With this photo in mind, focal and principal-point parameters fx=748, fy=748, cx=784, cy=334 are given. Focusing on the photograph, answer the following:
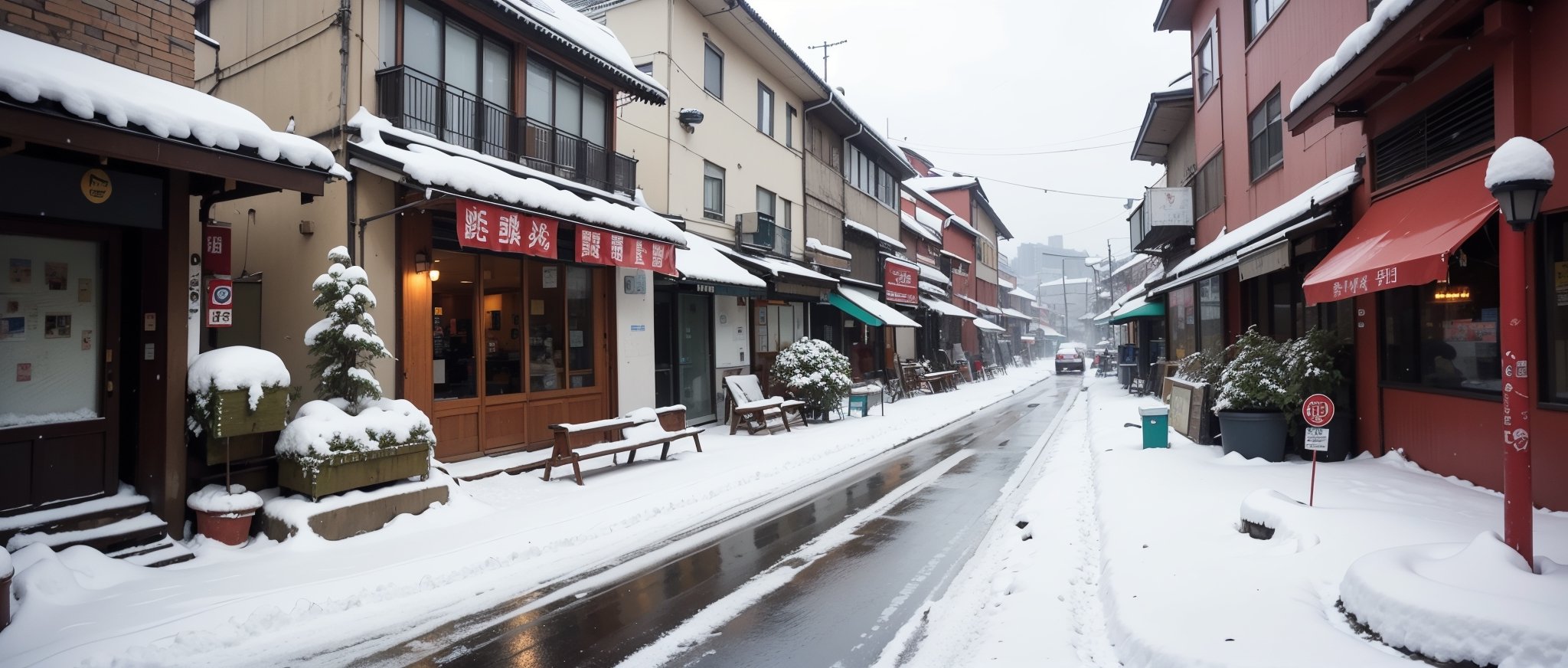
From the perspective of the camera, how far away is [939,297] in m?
35.4

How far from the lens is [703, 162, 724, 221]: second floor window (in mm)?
17248

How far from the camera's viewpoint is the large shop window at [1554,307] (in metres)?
5.83

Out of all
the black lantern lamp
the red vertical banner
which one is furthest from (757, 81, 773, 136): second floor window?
the black lantern lamp

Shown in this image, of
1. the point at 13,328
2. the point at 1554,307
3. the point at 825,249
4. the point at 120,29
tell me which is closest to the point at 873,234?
the point at 825,249

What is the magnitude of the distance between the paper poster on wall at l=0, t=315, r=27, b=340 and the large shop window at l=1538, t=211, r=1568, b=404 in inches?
484

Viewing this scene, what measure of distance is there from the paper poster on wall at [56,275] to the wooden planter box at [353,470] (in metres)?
2.22

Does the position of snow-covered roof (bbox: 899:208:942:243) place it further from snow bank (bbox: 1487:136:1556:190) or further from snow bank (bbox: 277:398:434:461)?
snow bank (bbox: 1487:136:1556:190)

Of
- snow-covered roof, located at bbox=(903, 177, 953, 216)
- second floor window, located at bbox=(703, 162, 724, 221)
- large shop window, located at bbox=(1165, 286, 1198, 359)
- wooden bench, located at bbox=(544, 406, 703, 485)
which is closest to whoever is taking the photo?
wooden bench, located at bbox=(544, 406, 703, 485)

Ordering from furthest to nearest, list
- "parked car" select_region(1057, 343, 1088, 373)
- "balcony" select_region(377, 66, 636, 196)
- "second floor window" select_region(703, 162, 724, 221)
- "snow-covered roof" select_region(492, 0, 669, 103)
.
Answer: "parked car" select_region(1057, 343, 1088, 373) → "second floor window" select_region(703, 162, 724, 221) → "snow-covered roof" select_region(492, 0, 669, 103) → "balcony" select_region(377, 66, 636, 196)

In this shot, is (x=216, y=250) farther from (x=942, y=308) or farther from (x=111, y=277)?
(x=942, y=308)

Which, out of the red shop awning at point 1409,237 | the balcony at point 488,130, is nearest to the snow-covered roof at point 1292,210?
the red shop awning at point 1409,237

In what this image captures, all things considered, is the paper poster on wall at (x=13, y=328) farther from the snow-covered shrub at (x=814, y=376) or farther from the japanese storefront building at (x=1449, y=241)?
the snow-covered shrub at (x=814, y=376)

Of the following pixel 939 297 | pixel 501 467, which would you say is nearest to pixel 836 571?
pixel 501 467

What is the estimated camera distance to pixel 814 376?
16.1 metres
